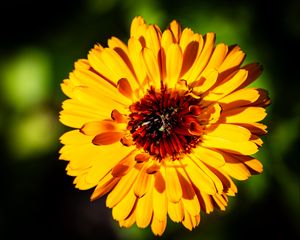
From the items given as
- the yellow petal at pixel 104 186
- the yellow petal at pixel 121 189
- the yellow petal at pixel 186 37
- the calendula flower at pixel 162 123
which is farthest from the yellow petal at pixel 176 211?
the yellow petal at pixel 186 37

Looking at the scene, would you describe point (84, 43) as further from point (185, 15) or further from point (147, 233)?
point (147, 233)

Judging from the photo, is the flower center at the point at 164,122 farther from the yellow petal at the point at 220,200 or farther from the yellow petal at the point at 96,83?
the yellow petal at the point at 220,200

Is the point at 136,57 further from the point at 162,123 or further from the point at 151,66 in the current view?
the point at 162,123

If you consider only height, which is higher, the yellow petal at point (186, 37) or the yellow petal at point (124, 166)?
the yellow petal at point (186, 37)

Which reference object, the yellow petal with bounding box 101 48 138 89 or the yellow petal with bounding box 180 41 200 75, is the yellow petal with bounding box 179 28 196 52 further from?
the yellow petal with bounding box 101 48 138 89

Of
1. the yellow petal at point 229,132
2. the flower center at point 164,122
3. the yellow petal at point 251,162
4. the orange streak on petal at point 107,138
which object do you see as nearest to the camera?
the yellow petal at point 229,132

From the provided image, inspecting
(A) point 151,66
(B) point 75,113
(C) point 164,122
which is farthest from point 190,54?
(B) point 75,113

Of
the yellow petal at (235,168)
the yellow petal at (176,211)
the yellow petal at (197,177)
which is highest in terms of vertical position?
the yellow petal at (235,168)

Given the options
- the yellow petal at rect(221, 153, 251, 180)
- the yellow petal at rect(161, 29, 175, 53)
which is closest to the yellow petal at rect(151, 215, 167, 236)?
the yellow petal at rect(221, 153, 251, 180)
